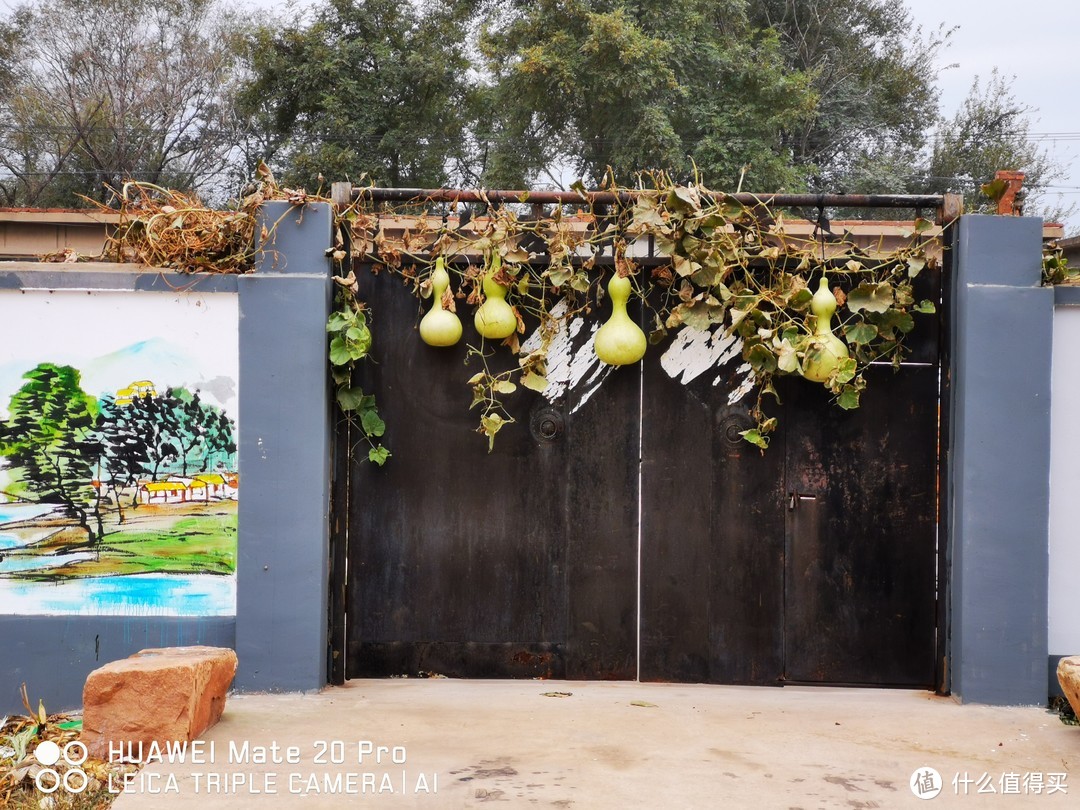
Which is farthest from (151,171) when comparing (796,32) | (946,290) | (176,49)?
(946,290)

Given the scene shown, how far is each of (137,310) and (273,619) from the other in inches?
63.9

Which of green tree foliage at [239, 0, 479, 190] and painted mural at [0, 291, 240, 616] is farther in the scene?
green tree foliage at [239, 0, 479, 190]

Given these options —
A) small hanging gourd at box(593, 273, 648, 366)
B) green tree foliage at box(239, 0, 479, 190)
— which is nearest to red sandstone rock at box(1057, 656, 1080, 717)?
small hanging gourd at box(593, 273, 648, 366)

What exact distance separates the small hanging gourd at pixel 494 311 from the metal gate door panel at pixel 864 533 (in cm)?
146

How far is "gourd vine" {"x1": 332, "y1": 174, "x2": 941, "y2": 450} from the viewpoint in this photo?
481 centimetres

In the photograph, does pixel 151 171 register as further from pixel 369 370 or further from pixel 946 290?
pixel 946 290

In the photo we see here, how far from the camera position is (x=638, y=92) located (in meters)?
16.2

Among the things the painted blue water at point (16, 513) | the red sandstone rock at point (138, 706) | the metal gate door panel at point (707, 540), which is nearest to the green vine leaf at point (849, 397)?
the metal gate door panel at point (707, 540)

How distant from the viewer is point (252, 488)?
15.6ft

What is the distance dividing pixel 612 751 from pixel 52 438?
9.90 ft

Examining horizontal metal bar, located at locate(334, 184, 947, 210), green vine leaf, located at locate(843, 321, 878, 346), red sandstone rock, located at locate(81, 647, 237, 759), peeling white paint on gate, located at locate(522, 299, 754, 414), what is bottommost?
red sandstone rock, located at locate(81, 647, 237, 759)

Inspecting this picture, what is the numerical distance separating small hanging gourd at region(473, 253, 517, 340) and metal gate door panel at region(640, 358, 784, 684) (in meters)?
0.76

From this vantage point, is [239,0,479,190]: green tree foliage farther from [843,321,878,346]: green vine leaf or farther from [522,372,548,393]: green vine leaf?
[843,321,878,346]: green vine leaf

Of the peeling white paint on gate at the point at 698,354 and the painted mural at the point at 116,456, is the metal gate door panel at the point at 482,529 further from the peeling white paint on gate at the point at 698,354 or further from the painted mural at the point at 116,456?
the painted mural at the point at 116,456
